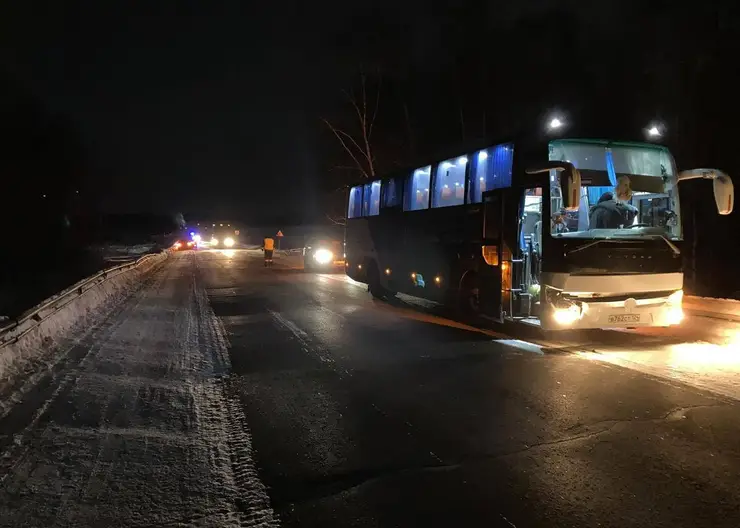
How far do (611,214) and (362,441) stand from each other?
6425 millimetres

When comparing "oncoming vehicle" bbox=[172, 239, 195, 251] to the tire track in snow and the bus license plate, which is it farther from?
the bus license plate

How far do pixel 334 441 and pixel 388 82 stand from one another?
93.5ft

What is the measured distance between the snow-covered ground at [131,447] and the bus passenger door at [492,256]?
5003 millimetres

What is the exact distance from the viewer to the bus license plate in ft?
30.9

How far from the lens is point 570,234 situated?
9297 mm

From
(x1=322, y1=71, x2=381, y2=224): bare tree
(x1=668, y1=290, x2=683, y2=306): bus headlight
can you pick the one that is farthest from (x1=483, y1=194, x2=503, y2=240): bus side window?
(x1=322, y1=71, x2=381, y2=224): bare tree

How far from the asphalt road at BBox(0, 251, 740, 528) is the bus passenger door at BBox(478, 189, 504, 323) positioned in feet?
4.52

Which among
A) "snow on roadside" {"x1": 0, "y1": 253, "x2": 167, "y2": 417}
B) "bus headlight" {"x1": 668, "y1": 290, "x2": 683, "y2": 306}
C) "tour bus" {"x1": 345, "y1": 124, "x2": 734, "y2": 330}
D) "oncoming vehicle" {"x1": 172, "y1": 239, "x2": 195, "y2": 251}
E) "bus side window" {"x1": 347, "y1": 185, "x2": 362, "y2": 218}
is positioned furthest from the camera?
"oncoming vehicle" {"x1": 172, "y1": 239, "x2": 195, "y2": 251}

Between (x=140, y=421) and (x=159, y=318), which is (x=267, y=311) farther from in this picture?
(x=140, y=421)

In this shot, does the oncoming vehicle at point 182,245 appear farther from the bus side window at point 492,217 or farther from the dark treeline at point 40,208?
the bus side window at point 492,217

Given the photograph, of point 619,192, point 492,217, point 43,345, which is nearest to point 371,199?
point 492,217

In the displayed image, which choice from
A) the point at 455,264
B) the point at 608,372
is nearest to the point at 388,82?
the point at 455,264

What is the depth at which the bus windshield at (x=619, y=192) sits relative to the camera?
9562 millimetres

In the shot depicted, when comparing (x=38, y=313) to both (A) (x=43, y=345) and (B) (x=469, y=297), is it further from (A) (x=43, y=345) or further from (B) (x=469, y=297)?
(B) (x=469, y=297)
